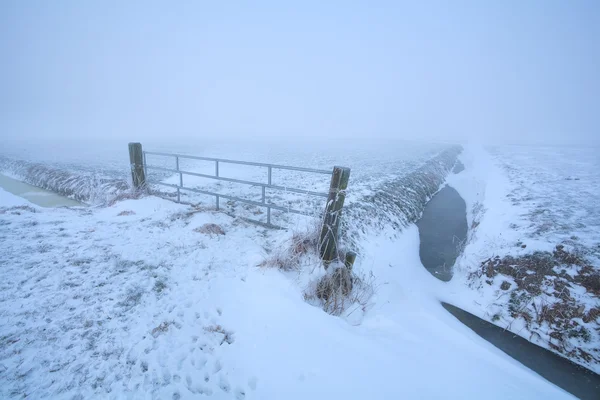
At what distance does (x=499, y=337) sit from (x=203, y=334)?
5879 millimetres

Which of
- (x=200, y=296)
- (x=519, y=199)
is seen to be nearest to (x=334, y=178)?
(x=200, y=296)

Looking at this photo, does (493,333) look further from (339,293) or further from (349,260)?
(339,293)

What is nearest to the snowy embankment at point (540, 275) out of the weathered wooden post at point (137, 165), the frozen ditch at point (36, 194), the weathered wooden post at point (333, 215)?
the weathered wooden post at point (333, 215)

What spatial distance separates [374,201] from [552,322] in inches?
249

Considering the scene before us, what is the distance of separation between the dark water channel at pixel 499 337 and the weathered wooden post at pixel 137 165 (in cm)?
1045

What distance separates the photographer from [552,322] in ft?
16.9

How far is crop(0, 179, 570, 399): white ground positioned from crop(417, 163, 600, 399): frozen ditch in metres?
0.51

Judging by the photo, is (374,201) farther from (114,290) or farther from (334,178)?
(114,290)

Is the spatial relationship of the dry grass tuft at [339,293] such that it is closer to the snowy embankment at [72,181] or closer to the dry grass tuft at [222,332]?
the dry grass tuft at [222,332]

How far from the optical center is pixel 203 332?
3.68 m

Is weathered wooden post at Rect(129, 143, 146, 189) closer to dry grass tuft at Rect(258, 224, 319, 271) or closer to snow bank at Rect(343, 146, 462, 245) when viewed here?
dry grass tuft at Rect(258, 224, 319, 271)

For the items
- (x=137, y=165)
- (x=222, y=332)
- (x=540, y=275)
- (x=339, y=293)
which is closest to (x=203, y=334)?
(x=222, y=332)

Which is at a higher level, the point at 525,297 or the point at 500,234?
the point at 500,234

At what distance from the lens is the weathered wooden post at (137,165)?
920 centimetres
